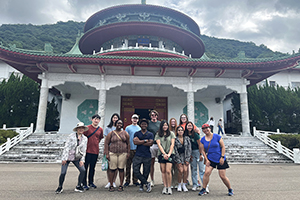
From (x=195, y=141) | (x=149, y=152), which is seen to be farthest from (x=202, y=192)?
(x=149, y=152)

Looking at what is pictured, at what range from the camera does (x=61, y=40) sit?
143ft

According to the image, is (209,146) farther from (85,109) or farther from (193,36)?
Result: (193,36)

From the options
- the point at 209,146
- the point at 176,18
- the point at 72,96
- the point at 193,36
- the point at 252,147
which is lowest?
the point at 252,147

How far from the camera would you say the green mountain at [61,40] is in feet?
124

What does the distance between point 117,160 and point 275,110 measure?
1532 centimetres

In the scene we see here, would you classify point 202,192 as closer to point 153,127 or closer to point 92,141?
point 153,127

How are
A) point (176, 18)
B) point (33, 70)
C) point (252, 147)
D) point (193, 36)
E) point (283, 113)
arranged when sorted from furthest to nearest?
A: point (176, 18), point (193, 36), point (283, 113), point (33, 70), point (252, 147)

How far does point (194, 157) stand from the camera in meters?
4.04

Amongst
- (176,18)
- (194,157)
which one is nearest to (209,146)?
(194,157)

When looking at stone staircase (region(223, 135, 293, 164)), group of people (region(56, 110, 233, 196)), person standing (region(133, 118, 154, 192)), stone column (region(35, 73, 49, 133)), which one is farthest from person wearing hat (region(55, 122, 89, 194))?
stone column (region(35, 73, 49, 133))

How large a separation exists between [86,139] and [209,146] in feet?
8.22

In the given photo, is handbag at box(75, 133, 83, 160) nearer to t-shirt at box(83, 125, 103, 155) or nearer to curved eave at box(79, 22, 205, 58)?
t-shirt at box(83, 125, 103, 155)

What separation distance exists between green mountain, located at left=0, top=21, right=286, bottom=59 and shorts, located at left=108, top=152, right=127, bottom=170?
1384 inches

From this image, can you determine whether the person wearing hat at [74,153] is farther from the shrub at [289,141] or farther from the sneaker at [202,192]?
the shrub at [289,141]
